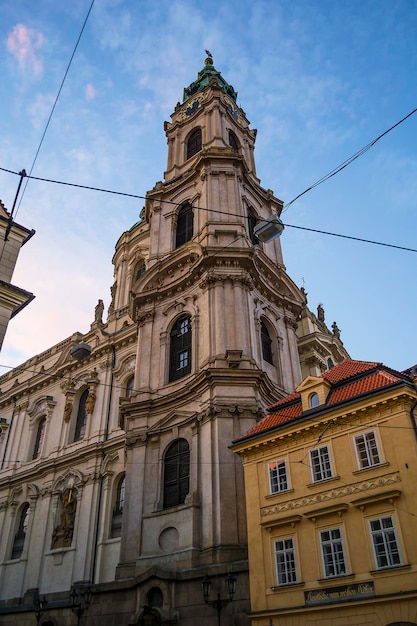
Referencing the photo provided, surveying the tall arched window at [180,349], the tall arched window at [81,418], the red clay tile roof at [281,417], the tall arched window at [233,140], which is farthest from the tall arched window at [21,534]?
the tall arched window at [233,140]

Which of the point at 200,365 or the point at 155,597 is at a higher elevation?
the point at 200,365

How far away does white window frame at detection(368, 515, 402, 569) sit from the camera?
14.4 metres

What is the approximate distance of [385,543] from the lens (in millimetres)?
14703

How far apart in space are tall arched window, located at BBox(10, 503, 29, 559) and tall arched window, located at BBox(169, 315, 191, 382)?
45.3 ft

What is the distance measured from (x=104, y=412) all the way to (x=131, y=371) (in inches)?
112

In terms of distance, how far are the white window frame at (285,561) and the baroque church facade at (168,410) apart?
2.14 metres

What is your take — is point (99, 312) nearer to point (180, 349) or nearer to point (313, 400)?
point (180, 349)

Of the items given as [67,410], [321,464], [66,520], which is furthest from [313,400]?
[67,410]

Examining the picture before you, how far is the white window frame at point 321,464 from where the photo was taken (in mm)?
16969

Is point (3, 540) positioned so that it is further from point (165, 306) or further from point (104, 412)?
point (165, 306)

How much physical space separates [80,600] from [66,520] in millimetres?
7669

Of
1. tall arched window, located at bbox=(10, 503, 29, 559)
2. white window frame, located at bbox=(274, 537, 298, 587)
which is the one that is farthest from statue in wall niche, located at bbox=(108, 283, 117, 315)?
white window frame, located at bbox=(274, 537, 298, 587)

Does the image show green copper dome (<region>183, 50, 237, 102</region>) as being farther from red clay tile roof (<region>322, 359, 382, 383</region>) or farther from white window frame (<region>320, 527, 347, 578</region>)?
white window frame (<region>320, 527, 347, 578</region>)

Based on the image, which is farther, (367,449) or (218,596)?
(218,596)
